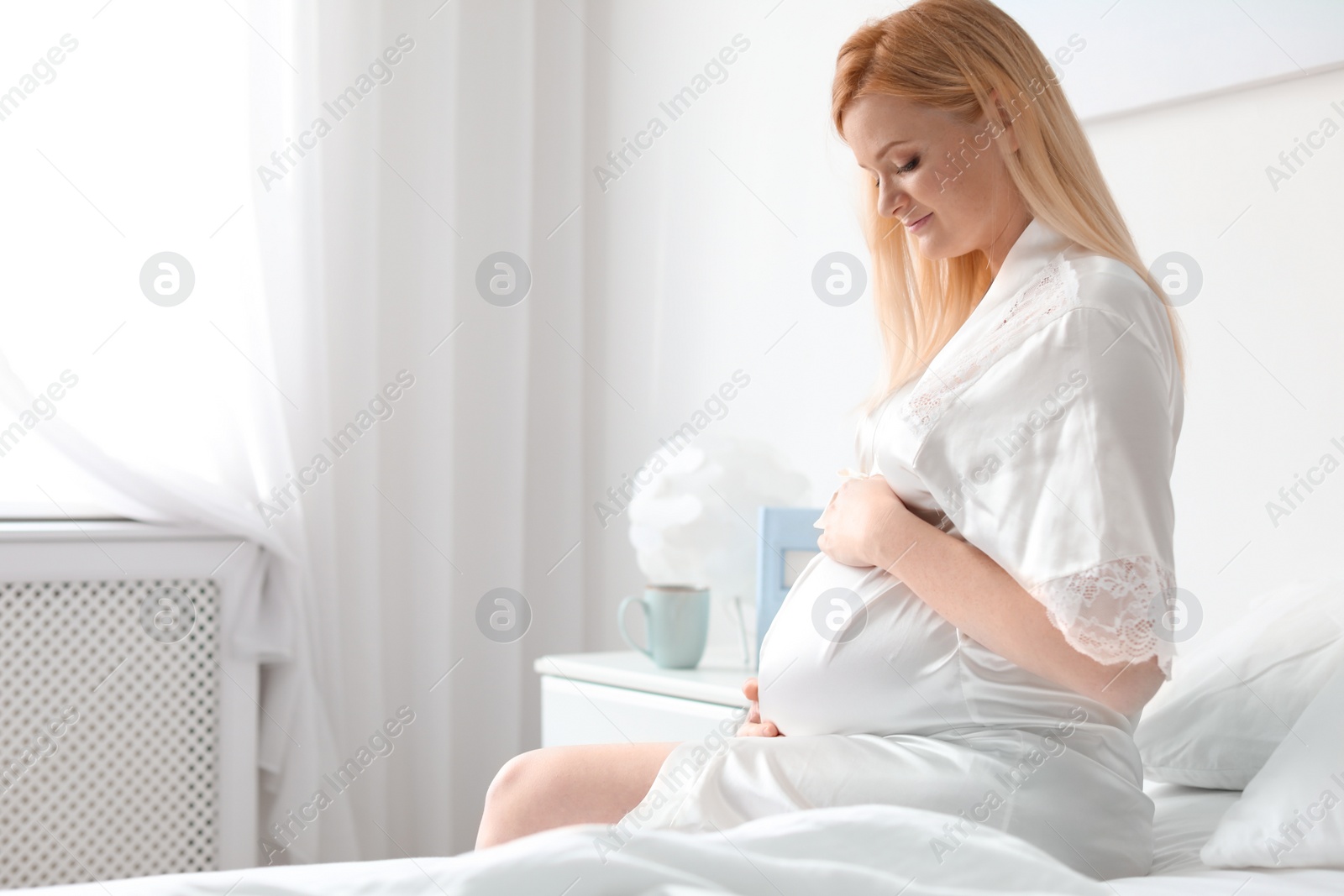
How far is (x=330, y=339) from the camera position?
7.47ft

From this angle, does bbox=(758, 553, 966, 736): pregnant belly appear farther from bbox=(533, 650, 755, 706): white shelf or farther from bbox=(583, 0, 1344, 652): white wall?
bbox=(583, 0, 1344, 652): white wall

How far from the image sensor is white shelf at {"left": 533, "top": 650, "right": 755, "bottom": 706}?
63.6 inches

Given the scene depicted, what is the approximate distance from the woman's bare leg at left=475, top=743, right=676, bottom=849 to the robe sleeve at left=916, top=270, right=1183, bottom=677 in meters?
0.36

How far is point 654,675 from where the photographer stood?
1.71 m

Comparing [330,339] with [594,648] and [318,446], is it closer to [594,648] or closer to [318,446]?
[318,446]

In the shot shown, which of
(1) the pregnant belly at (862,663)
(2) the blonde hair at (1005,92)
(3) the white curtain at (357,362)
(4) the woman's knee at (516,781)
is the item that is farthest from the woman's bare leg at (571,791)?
(3) the white curtain at (357,362)

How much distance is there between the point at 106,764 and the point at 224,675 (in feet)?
0.74

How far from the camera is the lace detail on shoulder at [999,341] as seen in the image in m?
0.97

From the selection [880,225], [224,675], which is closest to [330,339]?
[224,675]

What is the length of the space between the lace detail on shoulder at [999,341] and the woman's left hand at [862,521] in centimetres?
8

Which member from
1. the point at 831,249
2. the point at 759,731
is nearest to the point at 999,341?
the point at 759,731

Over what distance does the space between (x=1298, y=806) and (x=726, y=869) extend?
497 mm

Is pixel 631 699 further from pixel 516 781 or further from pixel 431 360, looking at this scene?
pixel 431 360

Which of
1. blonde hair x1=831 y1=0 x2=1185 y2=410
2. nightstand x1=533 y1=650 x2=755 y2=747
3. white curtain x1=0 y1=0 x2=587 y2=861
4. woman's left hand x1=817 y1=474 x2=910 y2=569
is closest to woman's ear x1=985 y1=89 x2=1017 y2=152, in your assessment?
blonde hair x1=831 y1=0 x2=1185 y2=410
